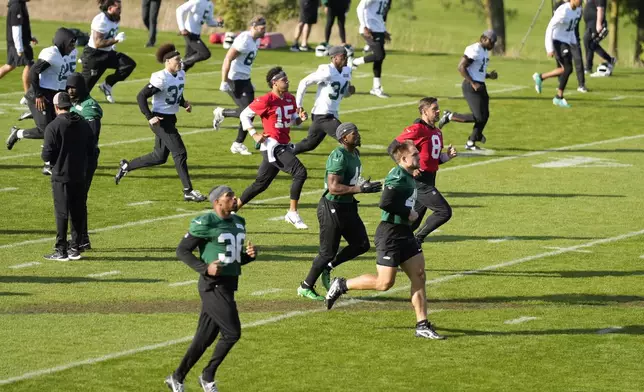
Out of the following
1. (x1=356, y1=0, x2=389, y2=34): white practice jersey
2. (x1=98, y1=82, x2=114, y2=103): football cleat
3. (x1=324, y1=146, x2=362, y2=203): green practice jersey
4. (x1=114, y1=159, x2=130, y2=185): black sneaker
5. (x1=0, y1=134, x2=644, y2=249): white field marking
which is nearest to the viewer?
(x1=324, y1=146, x2=362, y2=203): green practice jersey

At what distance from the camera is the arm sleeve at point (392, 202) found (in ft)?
43.8

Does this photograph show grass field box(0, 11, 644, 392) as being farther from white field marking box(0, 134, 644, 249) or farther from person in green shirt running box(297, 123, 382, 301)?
person in green shirt running box(297, 123, 382, 301)

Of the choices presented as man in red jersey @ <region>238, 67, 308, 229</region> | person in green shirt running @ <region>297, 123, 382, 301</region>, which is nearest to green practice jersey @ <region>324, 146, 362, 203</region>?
person in green shirt running @ <region>297, 123, 382, 301</region>

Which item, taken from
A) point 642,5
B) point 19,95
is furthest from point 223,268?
point 642,5

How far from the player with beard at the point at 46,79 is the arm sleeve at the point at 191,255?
1013cm

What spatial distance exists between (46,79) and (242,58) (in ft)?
12.6

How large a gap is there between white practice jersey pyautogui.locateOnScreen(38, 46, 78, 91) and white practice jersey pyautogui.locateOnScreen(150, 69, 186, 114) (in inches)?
84.6

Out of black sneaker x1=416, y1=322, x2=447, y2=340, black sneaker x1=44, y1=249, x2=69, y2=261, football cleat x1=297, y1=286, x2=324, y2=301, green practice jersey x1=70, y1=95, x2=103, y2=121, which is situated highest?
green practice jersey x1=70, y1=95, x2=103, y2=121

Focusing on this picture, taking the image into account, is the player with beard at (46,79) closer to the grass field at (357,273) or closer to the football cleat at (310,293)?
the grass field at (357,273)

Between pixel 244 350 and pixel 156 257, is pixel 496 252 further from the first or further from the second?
pixel 244 350

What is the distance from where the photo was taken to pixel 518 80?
33.2 metres

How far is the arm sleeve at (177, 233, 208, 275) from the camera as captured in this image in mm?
11273

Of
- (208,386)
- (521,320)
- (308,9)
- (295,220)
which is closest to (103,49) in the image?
(295,220)

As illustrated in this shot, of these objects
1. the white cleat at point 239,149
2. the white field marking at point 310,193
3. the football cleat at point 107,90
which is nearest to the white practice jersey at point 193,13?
the football cleat at point 107,90
